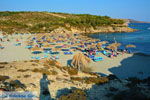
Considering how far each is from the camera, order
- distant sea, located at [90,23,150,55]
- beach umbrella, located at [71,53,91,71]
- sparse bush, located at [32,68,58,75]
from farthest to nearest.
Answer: distant sea, located at [90,23,150,55]
beach umbrella, located at [71,53,91,71]
sparse bush, located at [32,68,58,75]

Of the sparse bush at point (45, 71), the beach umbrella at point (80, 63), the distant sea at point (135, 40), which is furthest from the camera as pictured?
the distant sea at point (135, 40)

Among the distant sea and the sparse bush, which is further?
the distant sea

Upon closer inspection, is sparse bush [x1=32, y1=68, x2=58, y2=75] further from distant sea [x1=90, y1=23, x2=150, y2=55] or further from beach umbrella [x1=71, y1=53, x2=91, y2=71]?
distant sea [x1=90, y1=23, x2=150, y2=55]

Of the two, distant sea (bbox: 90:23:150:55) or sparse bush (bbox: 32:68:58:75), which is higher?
sparse bush (bbox: 32:68:58:75)

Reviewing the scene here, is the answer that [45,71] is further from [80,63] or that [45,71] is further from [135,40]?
[135,40]

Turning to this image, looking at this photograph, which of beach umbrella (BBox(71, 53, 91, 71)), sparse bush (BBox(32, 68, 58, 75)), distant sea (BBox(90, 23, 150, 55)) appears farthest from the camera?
distant sea (BBox(90, 23, 150, 55))

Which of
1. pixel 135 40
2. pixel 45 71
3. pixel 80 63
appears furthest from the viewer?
pixel 135 40

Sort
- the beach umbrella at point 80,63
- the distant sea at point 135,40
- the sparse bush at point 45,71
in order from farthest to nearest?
the distant sea at point 135,40
the beach umbrella at point 80,63
the sparse bush at point 45,71

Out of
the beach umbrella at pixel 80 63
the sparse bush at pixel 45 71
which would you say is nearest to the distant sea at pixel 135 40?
the beach umbrella at pixel 80 63

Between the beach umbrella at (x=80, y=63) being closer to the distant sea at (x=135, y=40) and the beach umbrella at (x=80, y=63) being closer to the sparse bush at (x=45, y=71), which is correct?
the sparse bush at (x=45, y=71)

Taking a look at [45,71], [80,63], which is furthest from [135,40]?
[45,71]

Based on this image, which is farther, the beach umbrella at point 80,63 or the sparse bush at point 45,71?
the beach umbrella at point 80,63

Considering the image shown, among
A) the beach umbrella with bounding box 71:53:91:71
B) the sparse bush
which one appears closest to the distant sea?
the beach umbrella with bounding box 71:53:91:71

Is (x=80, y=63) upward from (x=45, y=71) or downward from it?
downward
